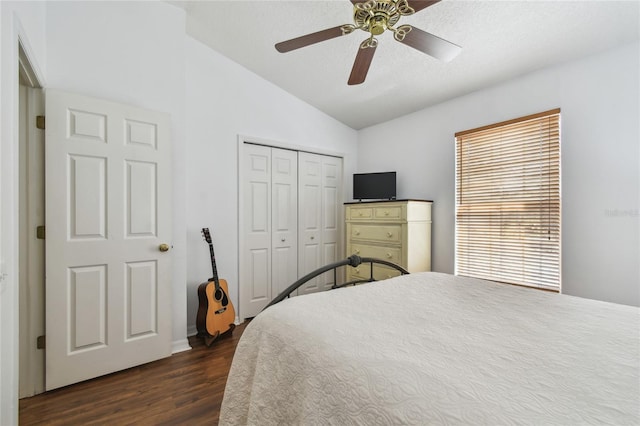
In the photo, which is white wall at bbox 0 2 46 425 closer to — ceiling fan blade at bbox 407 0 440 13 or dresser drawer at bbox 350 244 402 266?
ceiling fan blade at bbox 407 0 440 13

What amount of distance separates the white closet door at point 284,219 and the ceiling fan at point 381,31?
1838 millimetres

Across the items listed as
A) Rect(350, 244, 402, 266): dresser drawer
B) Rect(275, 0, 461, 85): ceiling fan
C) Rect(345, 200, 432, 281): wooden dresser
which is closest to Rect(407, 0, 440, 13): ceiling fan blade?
Rect(275, 0, 461, 85): ceiling fan

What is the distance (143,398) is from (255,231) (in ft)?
6.02

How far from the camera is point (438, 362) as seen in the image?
764mm

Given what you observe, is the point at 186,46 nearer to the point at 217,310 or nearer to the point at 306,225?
the point at 306,225

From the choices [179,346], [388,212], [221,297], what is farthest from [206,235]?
[388,212]

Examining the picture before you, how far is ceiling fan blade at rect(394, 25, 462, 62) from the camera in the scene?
5.18 ft

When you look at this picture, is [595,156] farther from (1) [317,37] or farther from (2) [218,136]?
(2) [218,136]

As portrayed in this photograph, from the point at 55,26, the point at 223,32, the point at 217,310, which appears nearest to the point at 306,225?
the point at 217,310

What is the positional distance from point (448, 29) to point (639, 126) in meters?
1.46

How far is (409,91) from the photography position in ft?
10.3

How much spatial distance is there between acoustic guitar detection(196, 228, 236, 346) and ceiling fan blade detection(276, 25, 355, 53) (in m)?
1.93

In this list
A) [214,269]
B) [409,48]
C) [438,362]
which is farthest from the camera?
[214,269]

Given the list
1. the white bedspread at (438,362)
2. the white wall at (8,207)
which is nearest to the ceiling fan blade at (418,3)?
the white bedspread at (438,362)
